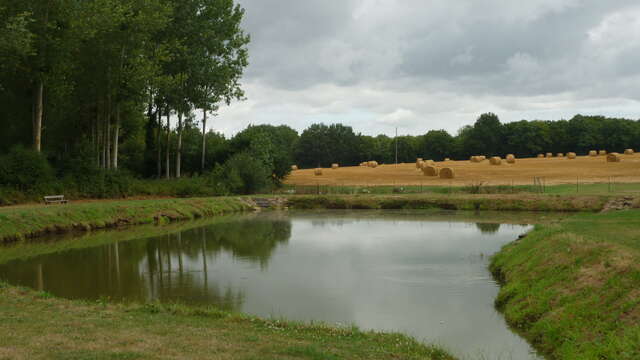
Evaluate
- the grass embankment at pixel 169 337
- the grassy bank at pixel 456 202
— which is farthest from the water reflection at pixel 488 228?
→ the grass embankment at pixel 169 337

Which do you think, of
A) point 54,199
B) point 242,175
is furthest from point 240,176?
point 54,199

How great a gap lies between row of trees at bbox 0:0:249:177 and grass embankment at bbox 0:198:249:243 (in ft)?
19.1

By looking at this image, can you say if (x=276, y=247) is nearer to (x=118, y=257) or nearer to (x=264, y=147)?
(x=118, y=257)

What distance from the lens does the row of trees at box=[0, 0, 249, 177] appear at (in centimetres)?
3250

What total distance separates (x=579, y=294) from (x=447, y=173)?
46151mm

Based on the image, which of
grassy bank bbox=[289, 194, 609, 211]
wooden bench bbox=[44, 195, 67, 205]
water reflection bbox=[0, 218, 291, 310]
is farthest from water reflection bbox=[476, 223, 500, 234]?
wooden bench bbox=[44, 195, 67, 205]

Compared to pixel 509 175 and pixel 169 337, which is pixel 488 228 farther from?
pixel 509 175

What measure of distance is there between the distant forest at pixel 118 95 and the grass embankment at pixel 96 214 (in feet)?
10.9

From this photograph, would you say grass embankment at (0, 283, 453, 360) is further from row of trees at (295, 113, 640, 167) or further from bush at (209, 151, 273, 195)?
row of trees at (295, 113, 640, 167)

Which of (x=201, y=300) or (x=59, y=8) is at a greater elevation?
(x=59, y=8)

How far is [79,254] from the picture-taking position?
22734 millimetres

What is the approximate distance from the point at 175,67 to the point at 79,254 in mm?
22662

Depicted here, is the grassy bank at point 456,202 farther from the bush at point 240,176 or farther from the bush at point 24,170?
the bush at point 24,170

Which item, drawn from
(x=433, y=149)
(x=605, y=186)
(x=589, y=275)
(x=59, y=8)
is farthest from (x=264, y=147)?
(x=433, y=149)
